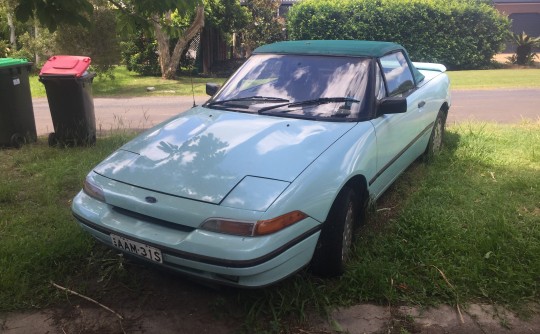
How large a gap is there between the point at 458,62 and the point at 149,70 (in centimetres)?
1267

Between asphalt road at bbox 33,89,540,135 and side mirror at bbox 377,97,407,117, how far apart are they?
17.3 feet

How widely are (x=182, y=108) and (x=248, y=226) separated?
8.42 metres

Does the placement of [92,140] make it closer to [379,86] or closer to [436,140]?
[379,86]

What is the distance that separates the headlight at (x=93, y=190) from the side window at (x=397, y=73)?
8.26ft

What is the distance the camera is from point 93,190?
3.04 meters

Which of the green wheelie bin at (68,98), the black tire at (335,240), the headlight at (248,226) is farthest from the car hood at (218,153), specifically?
the green wheelie bin at (68,98)

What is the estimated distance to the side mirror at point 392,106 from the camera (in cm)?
361

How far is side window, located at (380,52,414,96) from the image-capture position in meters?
4.20

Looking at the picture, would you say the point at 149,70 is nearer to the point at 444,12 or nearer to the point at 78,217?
the point at 444,12

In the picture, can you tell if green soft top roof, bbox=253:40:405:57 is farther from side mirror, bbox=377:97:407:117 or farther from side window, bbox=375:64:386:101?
side mirror, bbox=377:97:407:117

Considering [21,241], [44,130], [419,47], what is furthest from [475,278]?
[419,47]

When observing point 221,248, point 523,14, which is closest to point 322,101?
point 221,248

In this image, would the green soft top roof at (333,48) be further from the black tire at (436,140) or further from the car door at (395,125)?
the black tire at (436,140)

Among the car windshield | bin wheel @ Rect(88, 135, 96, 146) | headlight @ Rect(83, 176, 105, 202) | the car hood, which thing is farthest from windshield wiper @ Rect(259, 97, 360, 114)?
bin wheel @ Rect(88, 135, 96, 146)
